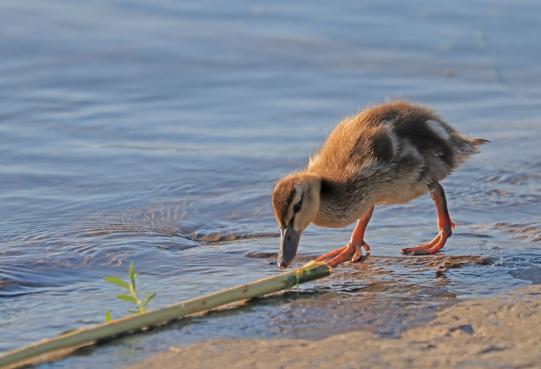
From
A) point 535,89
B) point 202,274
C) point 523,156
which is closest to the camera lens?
point 202,274

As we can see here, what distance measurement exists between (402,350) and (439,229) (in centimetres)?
209

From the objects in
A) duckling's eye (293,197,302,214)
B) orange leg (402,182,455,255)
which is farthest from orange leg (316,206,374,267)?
duckling's eye (293,197,302,214)

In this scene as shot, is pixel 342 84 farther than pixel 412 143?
Yes

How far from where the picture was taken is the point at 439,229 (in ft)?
20.5

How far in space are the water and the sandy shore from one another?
5.8 inches

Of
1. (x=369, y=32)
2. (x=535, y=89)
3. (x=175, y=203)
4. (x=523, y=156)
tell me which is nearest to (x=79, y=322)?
(x=175, y=203)

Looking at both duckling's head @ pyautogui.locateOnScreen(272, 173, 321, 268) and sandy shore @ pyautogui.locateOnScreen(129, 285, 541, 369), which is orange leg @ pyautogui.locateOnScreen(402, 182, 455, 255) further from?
sandy shore @ pyautogui.locateOnScreen(129, 285, 541, 369)

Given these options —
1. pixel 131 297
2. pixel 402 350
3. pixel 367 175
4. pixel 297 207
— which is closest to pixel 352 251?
pixel 367 175

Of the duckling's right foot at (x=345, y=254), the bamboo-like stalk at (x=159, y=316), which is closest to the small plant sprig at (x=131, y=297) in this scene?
the bamboo-like stalk at (x=159, y=316)

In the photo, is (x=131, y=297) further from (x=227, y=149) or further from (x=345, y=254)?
(x=227, y=149)

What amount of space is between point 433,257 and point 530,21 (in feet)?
23.5

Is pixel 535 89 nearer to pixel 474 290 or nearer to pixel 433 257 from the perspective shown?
pixel 433 257

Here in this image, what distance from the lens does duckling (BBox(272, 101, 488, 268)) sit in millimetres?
5672

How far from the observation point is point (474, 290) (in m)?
5.22
